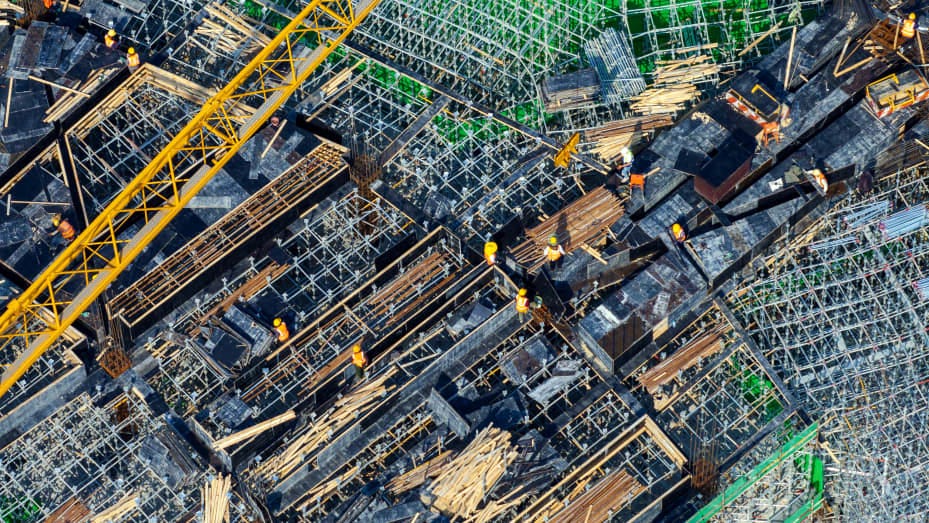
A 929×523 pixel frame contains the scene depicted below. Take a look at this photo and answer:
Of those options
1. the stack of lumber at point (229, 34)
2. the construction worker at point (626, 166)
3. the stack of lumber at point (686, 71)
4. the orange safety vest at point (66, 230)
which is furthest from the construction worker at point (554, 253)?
the orange safety vest at point (66, 230)

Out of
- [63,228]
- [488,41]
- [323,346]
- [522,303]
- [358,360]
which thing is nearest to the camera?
[358,360]

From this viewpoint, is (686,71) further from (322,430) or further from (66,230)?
(66,230)

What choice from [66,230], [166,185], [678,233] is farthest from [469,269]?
[66,230]

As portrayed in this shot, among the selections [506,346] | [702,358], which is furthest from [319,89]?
[702,358]

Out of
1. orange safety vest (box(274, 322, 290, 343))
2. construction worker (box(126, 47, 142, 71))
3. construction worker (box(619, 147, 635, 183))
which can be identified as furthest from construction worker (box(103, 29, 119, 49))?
construction worker (box(619, 147, 635, 183))

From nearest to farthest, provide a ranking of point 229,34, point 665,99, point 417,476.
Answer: point 417,476
point 665,99
point 229,34

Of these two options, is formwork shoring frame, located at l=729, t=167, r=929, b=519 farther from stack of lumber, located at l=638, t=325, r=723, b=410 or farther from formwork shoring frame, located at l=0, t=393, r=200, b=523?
formwork shoring frame, located at l=0, t=393, r=200, b=523
